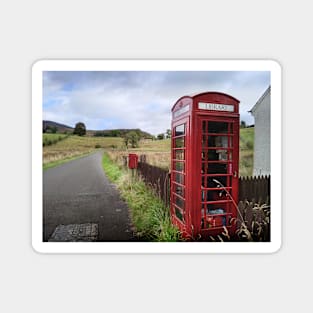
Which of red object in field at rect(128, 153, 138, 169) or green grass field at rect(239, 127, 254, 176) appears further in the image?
red object in field at rect(128, 153, 138, 169)

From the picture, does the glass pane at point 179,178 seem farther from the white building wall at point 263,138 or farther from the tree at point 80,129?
the tree at point 80,129

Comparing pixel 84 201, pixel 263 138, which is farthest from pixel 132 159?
pixel 263 138

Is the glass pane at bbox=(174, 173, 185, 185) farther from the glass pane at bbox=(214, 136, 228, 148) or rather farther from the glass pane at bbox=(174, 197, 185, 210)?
the glass pane at bbox=(214, 136, 228, 148)

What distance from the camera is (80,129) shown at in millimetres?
2660

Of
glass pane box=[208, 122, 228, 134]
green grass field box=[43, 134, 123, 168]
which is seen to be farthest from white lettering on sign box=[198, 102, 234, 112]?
green grass field box=[43, 134, 123, 168]

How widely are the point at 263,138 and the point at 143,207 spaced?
3.30ft

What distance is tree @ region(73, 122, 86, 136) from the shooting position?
2.65 m

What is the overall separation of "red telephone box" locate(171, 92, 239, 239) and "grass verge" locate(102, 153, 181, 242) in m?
0.08
